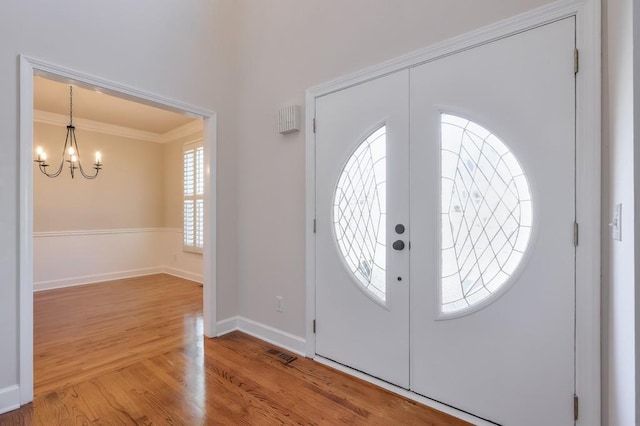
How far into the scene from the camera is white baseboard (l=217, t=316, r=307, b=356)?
8.89ft

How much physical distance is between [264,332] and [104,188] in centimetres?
461

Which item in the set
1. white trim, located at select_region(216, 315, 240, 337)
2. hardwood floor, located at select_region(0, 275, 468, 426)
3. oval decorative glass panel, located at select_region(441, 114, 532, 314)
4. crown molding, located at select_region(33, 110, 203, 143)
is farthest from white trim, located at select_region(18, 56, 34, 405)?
crown molding, located at select_region(33, 110, 203, 143)

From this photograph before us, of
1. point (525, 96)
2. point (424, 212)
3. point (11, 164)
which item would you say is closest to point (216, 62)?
point (11, 164)

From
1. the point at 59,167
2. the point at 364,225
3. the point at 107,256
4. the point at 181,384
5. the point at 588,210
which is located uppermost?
the point at 59,167

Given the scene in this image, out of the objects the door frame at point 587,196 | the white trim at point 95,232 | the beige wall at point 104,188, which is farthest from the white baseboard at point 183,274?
the door frame at point 587,196

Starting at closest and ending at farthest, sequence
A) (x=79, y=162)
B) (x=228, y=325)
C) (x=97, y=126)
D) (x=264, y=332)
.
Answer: (x=264, y=332), (x=228, y=325), (x=79, y=162), (x=97, y=126)

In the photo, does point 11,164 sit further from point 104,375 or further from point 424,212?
point 424,212

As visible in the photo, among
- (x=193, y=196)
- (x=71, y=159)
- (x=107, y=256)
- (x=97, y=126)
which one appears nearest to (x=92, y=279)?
(x=107, y=256)

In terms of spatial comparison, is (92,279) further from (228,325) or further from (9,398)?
(9,398)

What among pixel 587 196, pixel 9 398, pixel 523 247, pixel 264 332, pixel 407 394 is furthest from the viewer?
pixel 264 332

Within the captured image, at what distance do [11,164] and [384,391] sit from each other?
2819mm

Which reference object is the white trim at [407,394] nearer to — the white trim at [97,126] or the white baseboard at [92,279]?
the white baseboard at [92,279]

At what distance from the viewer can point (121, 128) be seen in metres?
5.80

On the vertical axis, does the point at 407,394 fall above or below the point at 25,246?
below
